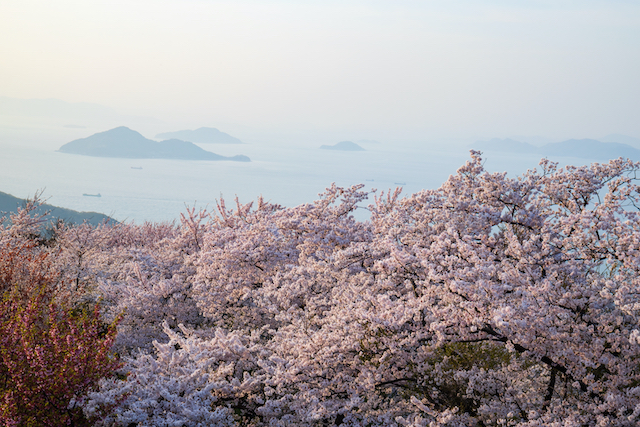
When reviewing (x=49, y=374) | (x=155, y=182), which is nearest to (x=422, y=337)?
(x=49, y=374)

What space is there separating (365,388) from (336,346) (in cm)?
94

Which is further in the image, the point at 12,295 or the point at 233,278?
the point at 233,278

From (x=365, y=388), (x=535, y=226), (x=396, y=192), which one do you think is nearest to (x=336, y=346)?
(x=365, y=388)

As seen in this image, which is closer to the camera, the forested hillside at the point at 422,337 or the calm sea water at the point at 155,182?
the forested hillside at the point at 422,337

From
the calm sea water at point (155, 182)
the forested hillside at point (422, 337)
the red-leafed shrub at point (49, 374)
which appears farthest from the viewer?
the calm sea water at point (155, 182)

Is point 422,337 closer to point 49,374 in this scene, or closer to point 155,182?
point 49,374

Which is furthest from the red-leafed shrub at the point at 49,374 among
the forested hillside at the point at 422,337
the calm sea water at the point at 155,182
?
the calm sea water at the point at 155,182

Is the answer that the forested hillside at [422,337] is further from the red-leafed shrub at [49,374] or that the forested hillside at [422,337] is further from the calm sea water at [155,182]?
the calm sea water at [155,182]

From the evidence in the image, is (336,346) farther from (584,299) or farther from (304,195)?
(304,195)

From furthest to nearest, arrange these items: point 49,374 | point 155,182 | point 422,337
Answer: point 155,182 → point 422,337 → point 49,374

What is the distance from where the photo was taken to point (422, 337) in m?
7.95

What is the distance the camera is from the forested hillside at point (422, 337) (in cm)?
687

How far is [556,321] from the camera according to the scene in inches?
282

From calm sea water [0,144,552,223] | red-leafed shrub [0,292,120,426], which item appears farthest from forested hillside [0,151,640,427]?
calm sea water [0,144,552,223]
